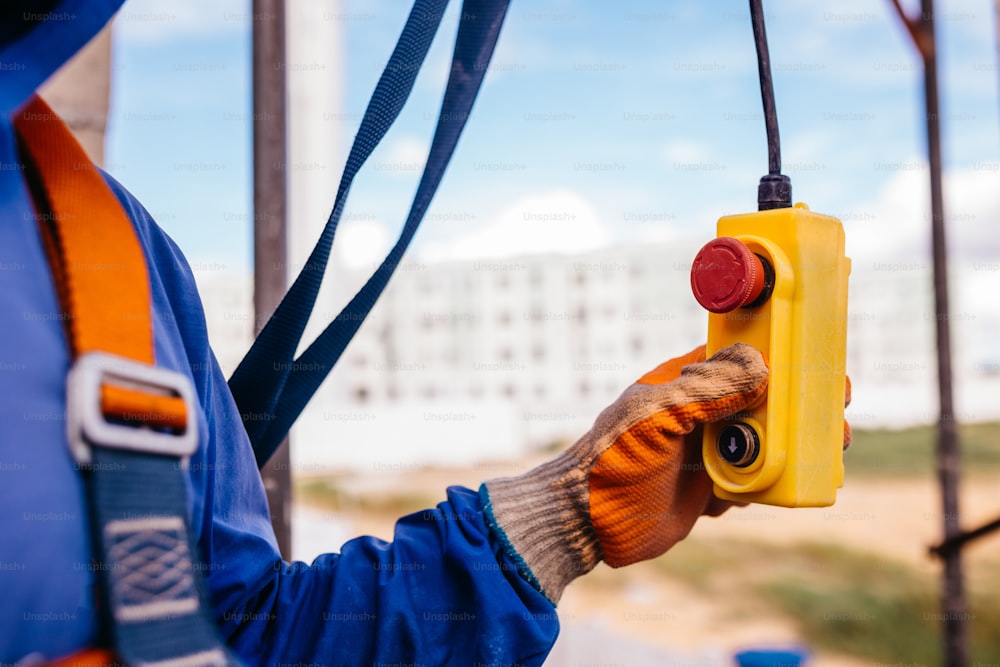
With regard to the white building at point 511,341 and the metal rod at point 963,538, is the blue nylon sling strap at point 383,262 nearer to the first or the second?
the metal rod at point 963,538

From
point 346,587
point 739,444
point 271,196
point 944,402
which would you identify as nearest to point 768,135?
point 739,444

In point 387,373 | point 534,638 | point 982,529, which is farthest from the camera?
point 387,373

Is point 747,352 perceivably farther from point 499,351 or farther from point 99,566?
point 499,351

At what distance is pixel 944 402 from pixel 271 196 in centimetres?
131

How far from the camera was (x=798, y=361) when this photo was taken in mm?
652

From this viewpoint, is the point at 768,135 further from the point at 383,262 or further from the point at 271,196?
the point at 271,196

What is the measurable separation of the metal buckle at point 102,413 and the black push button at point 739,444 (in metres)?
0.41

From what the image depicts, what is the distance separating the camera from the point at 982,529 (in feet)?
4.96

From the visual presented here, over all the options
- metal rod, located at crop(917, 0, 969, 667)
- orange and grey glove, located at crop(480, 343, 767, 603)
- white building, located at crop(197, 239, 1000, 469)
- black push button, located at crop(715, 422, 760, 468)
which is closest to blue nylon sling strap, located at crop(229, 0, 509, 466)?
orange and grey glove, located at crop(480, 343, 767, 603)

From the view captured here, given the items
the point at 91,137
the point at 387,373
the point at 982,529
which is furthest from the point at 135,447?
the point at 387,373

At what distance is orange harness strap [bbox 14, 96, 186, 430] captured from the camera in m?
0.43

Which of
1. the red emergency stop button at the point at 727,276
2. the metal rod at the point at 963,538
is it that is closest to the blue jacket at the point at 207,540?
the red emergency stop button at the point at 727,276

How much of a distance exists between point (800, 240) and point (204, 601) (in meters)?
0.49

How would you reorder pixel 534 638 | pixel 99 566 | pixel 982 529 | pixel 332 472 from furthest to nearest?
pixel 332 472 < pixel 982 529 < pixel 534 638 < pixel 99 566
